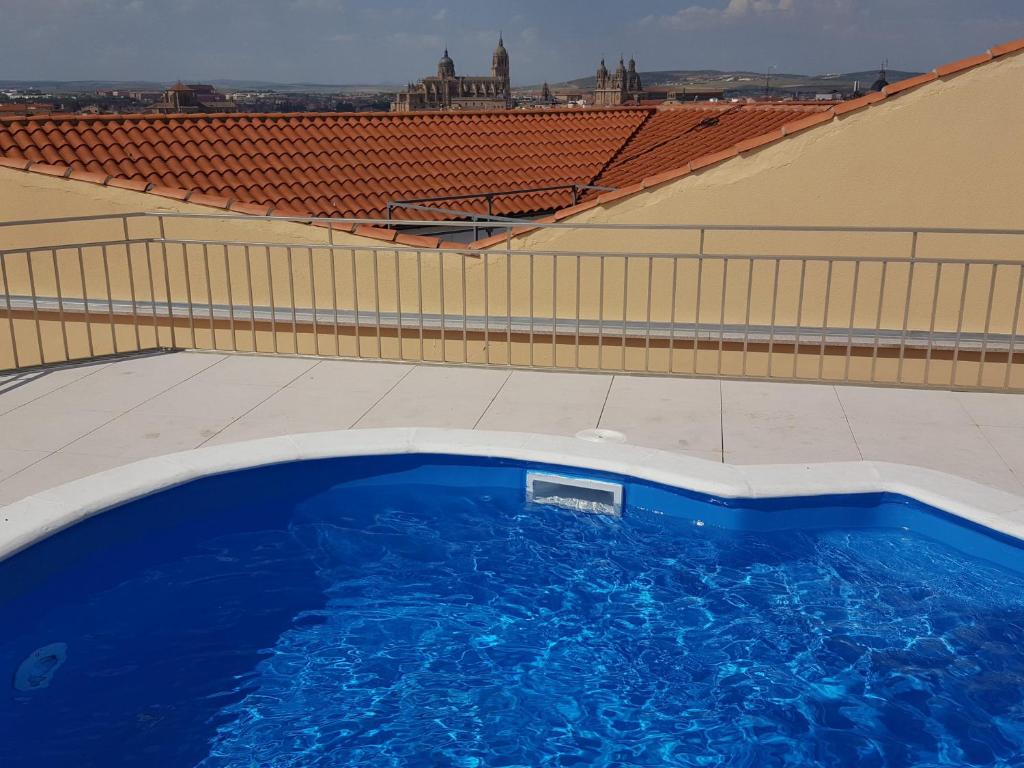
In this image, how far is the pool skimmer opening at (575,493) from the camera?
17.2 ft

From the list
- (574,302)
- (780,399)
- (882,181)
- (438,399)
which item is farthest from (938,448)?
(574,302)

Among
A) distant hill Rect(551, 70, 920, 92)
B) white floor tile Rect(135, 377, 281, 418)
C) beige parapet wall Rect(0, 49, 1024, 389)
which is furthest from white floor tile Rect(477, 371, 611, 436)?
distant hill Rect(551, 70, 920, 92)

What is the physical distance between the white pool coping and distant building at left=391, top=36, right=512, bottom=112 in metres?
128

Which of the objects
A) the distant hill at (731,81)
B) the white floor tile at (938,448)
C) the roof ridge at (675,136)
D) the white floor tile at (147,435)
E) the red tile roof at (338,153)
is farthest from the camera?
the distant hill at (731,81)

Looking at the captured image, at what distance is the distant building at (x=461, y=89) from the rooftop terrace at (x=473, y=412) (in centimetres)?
12660

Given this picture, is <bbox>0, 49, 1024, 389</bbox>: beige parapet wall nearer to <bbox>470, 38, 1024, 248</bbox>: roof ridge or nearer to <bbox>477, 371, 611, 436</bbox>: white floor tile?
<bbox>470, 38, 1024, 248</bbox>: roof ridge

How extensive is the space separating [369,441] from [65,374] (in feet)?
10.2

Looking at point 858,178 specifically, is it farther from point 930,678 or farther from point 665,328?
point 930,678

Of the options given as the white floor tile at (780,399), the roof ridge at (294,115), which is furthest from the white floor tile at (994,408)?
the roof ridge at (294,115)

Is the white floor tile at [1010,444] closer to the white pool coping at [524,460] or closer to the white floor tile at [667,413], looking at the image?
the white pool coping at [524,460]

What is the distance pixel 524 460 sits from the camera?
546cm

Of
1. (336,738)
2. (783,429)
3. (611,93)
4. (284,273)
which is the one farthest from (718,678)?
(611,93)

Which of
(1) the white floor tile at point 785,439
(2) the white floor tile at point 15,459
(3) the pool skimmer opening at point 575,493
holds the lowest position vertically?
(3) the pool skimmer opening at point 575,493

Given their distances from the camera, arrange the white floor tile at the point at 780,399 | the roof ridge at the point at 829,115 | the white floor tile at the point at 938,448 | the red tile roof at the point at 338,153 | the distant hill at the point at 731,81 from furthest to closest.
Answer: the distant hill at the point at 731,81 < the red tile roof at the point at 338,153 < the roof ridge at the point at 829,115 < the white floor tile at the point at 780,399 < the white floor tile at the point at 938,448
